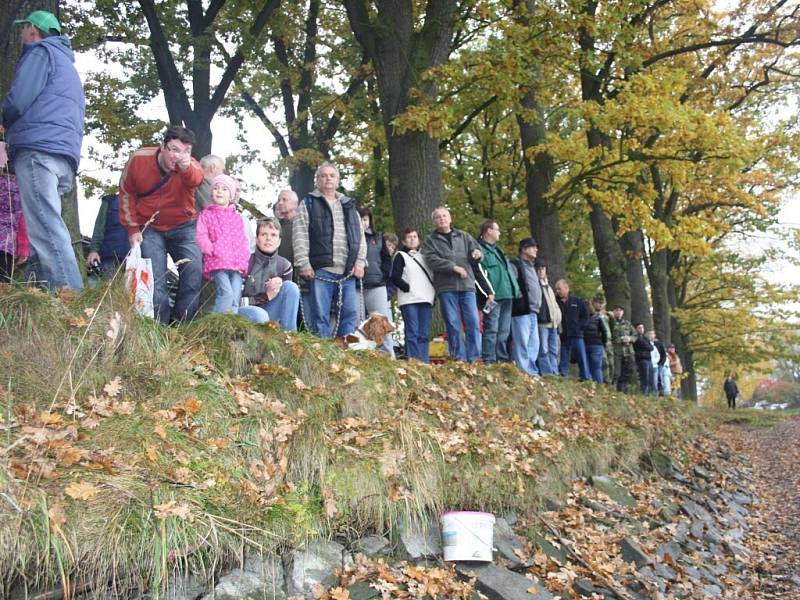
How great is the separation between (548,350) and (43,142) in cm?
814

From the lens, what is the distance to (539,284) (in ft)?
36.4

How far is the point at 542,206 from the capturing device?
15.1 metres


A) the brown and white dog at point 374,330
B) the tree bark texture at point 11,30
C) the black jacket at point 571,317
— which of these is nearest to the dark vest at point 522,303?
the black jacket at point 571,317

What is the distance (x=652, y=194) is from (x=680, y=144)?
4.01 feet

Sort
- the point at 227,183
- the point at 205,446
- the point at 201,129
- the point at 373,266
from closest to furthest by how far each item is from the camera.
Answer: the point at 205,446, the point at 227,183, the point at 373,266, the point at 201,129

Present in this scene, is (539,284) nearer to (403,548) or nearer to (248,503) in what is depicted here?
(403,548)

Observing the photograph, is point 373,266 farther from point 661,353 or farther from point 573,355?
point 661,353

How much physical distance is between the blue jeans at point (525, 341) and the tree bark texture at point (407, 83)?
5.61ft

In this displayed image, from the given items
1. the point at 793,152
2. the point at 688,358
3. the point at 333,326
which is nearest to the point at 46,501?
the point at 333,326

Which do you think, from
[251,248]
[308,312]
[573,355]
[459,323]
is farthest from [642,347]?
[251,248]

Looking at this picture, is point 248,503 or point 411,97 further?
point 411,97

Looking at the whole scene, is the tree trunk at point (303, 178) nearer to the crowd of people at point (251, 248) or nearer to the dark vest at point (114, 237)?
the crowd of people at point (251, 248)

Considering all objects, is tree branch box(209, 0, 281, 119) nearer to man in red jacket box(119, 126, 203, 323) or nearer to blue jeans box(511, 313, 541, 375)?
blue jeans box(511, 313, 541, 375)

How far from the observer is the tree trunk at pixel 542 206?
48.6 ft
